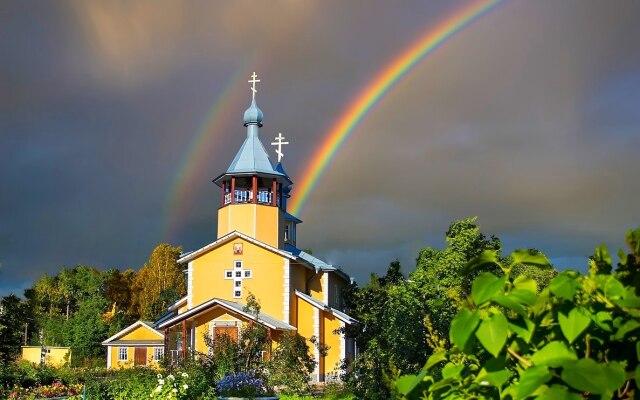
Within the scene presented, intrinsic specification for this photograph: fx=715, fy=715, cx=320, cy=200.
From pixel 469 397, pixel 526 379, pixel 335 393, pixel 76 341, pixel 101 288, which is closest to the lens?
pixel 526 379

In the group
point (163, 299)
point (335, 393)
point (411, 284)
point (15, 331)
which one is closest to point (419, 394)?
point (411, 284)

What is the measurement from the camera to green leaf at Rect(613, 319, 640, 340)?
1553mm

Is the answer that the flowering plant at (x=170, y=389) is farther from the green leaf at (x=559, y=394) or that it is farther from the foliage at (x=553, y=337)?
the green leaf at (x=559, y=394)

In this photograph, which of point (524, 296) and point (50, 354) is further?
point (50, 354)

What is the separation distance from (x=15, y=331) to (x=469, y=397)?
18.4 m

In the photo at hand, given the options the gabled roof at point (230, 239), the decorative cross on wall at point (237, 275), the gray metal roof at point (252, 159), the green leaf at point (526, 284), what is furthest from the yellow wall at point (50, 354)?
the green leaf at point (526, 284)

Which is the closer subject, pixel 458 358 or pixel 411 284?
pixel 458 358

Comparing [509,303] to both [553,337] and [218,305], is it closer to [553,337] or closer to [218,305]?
[553,337]

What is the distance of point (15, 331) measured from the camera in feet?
59.2

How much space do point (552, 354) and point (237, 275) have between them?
3442cm

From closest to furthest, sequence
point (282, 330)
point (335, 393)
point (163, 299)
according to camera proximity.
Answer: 1. point (335, 393)
2. point (282, 330)
3. point (163, 299)

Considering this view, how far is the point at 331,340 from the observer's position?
36.9m

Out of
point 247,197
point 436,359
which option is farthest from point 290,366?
point 436,359

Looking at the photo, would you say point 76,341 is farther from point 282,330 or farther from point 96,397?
point 96,397
